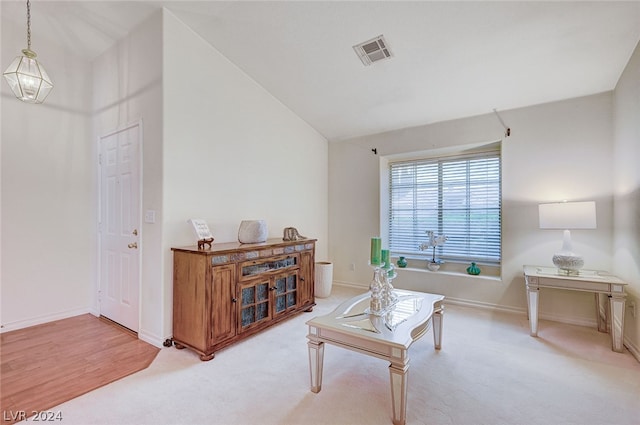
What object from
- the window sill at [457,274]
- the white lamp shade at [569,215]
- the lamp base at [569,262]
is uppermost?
the white lamp shade at [569,215]

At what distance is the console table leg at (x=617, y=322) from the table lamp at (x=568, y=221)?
0.38 meters

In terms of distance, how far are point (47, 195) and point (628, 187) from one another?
19.9 feet

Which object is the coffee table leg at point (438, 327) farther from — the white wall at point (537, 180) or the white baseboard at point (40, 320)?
the white baseboard at point (40, 320)

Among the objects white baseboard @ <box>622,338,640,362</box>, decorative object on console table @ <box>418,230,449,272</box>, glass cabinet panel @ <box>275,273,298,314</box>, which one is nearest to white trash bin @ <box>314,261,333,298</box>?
glass cabinet panel @ <box>275,273,298,314</box>

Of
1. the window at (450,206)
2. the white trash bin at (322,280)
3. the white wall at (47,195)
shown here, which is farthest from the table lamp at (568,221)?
the white wall at (47,195)

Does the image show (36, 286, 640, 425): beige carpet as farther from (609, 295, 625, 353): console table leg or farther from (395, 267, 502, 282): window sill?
(395, 267, 502, 282): window sill

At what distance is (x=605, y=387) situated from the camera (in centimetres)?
195

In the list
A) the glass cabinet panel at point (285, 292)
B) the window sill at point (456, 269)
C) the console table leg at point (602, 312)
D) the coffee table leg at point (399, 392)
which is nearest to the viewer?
the coffee table leg at point (399, 392)

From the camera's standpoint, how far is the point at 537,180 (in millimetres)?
3361

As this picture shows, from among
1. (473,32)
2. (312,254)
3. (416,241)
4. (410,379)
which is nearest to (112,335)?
(312,254)

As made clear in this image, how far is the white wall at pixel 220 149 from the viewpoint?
261 centimetres

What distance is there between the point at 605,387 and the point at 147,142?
4.30 meters

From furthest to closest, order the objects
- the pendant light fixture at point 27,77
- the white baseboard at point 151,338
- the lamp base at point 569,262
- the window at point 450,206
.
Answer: the window at point 450,206, the lamp base at point 569,262, the white baseboard at point 151,338, the pendant light fixture at point 27,77

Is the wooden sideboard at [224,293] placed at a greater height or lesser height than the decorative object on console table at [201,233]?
lesser
